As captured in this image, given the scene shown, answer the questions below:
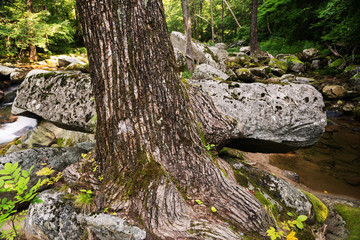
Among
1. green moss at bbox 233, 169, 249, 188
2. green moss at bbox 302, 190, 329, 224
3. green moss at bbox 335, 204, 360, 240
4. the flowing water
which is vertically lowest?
the flowing water

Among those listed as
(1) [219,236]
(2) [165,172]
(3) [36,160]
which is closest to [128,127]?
(2) [165,172]

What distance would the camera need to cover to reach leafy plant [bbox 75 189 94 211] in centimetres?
202

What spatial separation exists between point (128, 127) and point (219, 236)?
1.31 m

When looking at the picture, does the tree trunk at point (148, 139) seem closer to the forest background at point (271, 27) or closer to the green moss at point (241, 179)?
the green moss at point (241, 179)

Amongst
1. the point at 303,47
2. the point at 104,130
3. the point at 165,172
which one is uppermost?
the point at 303,47

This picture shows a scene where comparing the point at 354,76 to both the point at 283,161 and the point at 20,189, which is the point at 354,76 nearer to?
the point at 283,161

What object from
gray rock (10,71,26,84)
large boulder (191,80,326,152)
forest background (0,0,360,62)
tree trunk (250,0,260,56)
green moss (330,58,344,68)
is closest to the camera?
large boulder (191,80,326,152)

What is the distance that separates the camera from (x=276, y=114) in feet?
13.2

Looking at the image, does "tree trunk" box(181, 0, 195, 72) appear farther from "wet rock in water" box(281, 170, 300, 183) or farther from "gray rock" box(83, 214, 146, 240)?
"gray rock" box(83, 214, 146, 240)

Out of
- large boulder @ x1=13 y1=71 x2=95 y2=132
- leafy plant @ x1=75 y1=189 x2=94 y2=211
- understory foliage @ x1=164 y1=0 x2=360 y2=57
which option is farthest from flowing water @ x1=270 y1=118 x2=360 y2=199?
understory foliage @ x1=164 y1=0 x2=360 y2=57

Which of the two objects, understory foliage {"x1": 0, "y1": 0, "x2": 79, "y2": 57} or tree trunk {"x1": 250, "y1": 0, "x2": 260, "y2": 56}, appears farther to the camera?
tree trunk {"x1": 250, "y1": 0, "x2": 260, "y2": 56}

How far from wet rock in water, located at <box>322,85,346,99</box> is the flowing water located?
2602 millimetres

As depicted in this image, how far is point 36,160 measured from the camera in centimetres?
356

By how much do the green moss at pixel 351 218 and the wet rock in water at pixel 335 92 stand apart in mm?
7939
